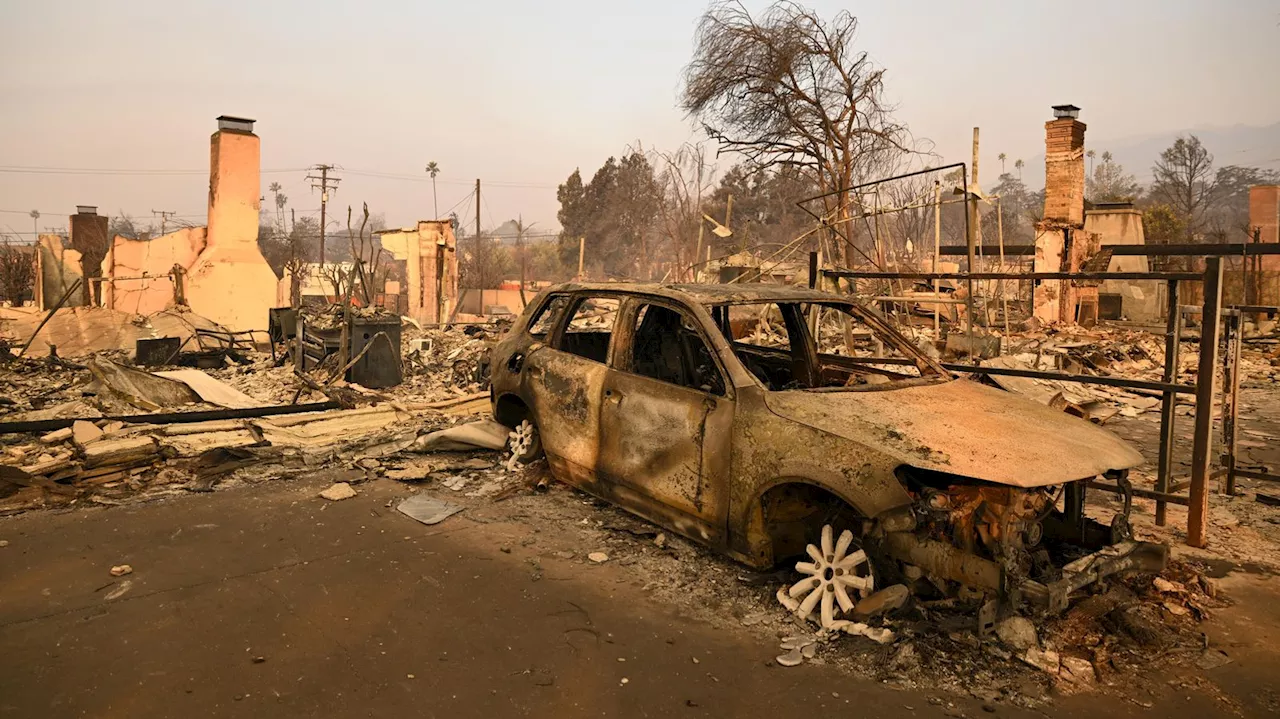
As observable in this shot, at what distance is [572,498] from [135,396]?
6.44 m

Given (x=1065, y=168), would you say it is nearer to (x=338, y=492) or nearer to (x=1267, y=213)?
(x=1267, y=213)

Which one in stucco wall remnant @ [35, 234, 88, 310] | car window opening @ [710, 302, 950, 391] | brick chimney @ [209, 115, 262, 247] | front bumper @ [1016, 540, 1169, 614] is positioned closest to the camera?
front bumper @ [1016, 540, 1169, 614]

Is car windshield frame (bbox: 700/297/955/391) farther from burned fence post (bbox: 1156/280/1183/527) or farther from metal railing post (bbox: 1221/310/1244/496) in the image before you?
metal railing post (bbox: 1221/310/1244/496)

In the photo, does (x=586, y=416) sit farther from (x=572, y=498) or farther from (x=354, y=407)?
(x=354, y=407)

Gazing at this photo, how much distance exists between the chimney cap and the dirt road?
14690 millimetres

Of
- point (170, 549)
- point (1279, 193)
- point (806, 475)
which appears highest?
point (1279, 193)

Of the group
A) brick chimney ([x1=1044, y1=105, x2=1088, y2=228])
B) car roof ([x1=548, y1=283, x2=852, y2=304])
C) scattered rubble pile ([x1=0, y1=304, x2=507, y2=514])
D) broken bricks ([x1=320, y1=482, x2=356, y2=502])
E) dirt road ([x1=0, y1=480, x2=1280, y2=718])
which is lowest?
dirt road ([x1=0, y1=480, x2=1280, y2=718])

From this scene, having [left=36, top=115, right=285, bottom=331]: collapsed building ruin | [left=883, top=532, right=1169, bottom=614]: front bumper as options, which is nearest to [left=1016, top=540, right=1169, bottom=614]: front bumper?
[left=883, top=532, right=1169, bottom=614]: front bumper

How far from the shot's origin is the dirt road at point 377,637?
300cm

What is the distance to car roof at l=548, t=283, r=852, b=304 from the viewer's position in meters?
4.63

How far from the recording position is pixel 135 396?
29.8ft

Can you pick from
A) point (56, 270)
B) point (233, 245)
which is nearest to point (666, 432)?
point (233, 245)

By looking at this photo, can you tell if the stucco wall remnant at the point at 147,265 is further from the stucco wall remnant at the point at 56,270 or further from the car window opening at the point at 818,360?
the car window opening at the point at 818,360

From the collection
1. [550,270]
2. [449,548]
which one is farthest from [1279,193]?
[550,270]
